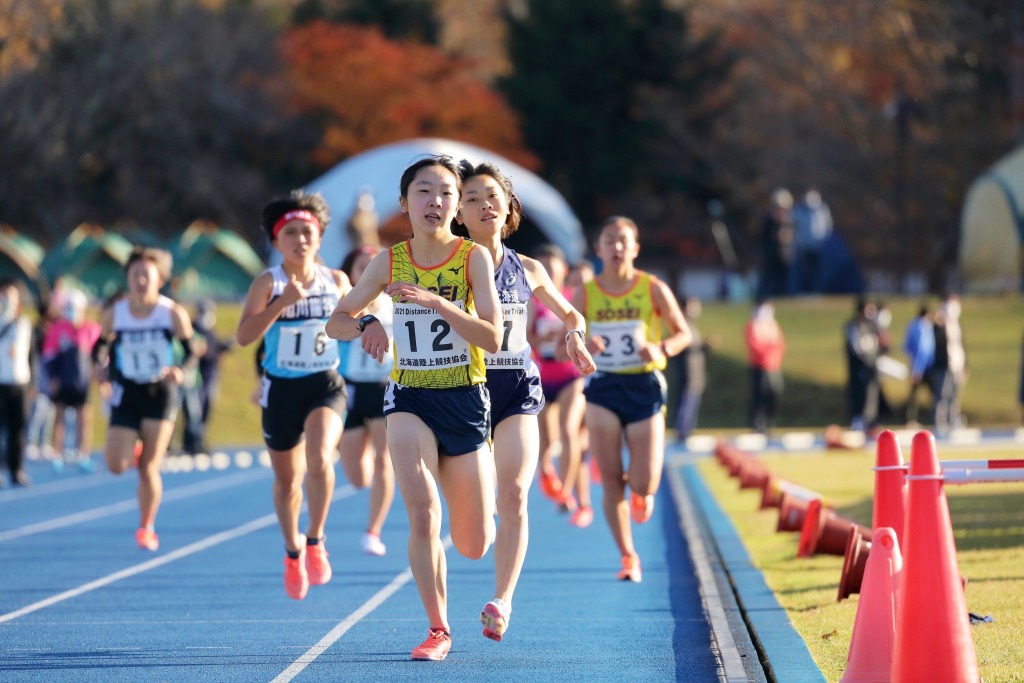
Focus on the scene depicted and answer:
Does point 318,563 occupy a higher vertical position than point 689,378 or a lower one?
lower

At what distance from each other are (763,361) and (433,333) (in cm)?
1966

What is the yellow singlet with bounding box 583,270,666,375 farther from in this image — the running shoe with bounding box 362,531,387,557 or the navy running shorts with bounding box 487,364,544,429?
the navy running shorts with bounding box 487,364,544,429

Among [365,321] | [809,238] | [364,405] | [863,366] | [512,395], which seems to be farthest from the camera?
[809,238]

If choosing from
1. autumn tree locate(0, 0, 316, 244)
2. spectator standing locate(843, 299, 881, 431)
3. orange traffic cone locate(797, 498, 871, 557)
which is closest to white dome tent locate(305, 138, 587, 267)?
autumn tree locate(0, 0, 316, 244)

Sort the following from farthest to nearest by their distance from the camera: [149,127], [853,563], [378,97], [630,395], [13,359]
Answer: [378,97]
[149,127]
[13,359]
[630,395]
[853,563]

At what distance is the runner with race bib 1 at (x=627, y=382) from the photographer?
33.2ft

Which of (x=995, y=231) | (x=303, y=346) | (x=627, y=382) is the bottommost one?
(x=627, y=382)

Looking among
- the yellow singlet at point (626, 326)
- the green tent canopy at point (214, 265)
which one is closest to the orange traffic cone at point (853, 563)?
the yellow singlet at point (626, 326)

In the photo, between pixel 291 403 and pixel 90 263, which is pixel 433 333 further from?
pixel 90 263

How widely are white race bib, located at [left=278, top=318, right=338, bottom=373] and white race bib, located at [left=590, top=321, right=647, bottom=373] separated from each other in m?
1.76

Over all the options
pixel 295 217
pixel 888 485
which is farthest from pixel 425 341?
pixel 295 217

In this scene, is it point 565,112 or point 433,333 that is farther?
point 565,112

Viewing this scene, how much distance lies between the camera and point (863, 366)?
25.8 m

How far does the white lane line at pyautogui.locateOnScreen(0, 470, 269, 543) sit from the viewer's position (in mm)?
14406
